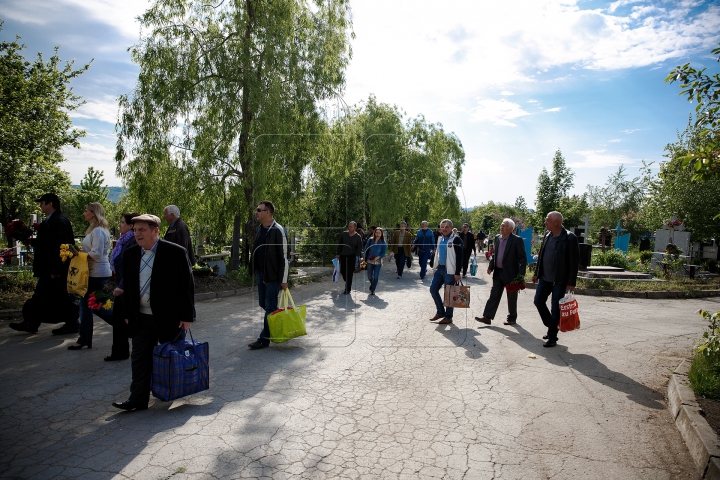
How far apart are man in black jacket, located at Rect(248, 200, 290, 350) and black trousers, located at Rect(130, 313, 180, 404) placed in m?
2.27

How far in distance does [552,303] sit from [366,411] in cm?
389

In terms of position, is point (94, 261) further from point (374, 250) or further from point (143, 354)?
point (374, 250)

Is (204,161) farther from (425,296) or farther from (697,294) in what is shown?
A: (697,294)

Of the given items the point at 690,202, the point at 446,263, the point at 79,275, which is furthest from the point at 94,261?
the point at 690,202

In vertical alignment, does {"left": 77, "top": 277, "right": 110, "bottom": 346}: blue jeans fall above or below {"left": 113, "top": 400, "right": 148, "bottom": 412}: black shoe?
above

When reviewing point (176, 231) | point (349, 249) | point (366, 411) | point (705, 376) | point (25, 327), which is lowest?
point (366, 411)

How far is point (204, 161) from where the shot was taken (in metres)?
13.4

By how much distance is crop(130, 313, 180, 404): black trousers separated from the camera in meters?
4.34

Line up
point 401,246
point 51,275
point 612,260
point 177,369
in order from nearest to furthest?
point 177,369
point 51,275
point 401,246
point 612,260

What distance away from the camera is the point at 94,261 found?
6.42m

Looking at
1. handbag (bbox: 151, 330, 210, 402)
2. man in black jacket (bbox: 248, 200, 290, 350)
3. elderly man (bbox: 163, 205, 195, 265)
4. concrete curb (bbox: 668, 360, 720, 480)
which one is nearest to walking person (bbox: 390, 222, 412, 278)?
elderly man (bbox: 163, 205, 195, 265)

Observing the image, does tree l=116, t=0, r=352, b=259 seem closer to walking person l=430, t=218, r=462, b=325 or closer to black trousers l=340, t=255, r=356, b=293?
black trousers l=340, t=255, r=356, b=293

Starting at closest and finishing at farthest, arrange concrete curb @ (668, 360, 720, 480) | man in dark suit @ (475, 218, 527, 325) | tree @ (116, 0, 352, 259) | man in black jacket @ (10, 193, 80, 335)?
concrete curb @ (668, 360, 720, 480), man in black jacket @ (10, 193, 80, 335), man in dark suit @ (475, 218, 527, 325), tree @ (116, 0, 352, 259)

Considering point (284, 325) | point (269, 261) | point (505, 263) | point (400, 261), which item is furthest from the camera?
point (400, 261)
